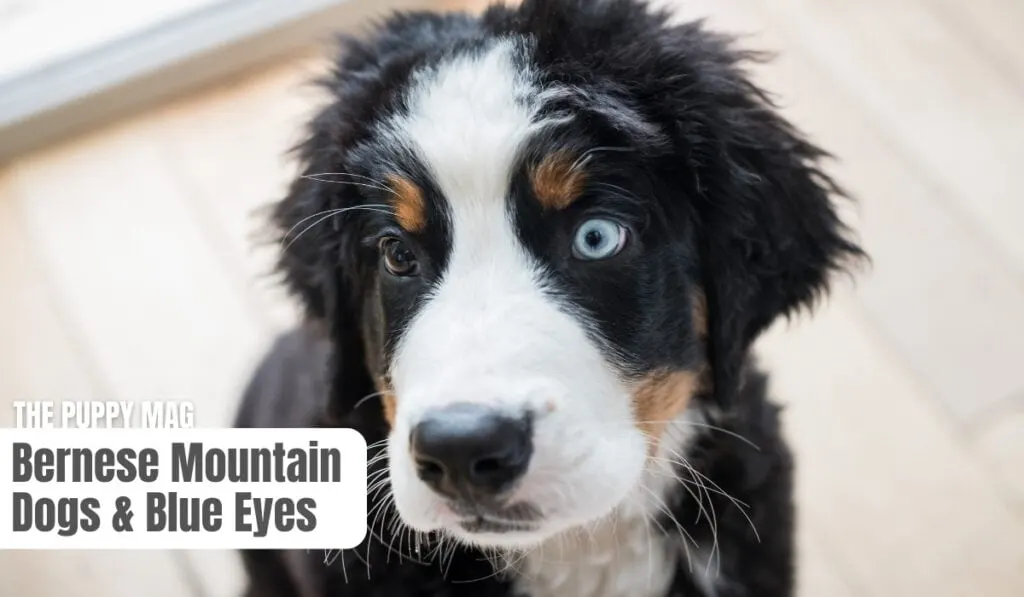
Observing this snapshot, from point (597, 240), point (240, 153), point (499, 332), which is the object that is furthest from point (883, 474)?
point (240, 153)

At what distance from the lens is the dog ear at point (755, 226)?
1.63 metres

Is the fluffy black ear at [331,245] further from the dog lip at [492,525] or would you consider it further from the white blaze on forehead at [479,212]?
the dog lip at [492,525]

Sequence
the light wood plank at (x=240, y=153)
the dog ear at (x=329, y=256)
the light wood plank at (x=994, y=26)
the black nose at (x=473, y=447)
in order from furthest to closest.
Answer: the light wood plank at (x=994, y=26), the light wood plank at (x=240, y=153), the dog ear at (x=329, y=256), the black nose at (x=473, y=447)

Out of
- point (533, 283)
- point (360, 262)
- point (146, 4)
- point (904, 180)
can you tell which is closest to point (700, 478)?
point (533, 283)

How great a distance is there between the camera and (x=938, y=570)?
96.0 inches

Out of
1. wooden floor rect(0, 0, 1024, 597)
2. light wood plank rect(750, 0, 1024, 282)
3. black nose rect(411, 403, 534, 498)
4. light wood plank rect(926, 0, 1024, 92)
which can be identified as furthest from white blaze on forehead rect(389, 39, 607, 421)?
light wood plank rect(926, 0, 1024, 92)

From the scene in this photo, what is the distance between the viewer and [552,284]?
156cm

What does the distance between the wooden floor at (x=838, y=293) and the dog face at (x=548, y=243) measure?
0.77m

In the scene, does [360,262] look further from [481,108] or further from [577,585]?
[577,585]

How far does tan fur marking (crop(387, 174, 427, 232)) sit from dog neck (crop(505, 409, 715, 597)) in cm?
54

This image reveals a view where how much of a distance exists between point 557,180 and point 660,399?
374 mm

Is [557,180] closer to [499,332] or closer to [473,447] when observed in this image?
[499,332]

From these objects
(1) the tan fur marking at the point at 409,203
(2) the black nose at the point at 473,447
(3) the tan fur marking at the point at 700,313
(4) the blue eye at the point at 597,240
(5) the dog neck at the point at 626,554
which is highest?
(4) the blue eye at the point at 597,240

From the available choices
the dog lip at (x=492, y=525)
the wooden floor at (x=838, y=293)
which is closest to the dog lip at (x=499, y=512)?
the dog lip at (x=492, y=525)
